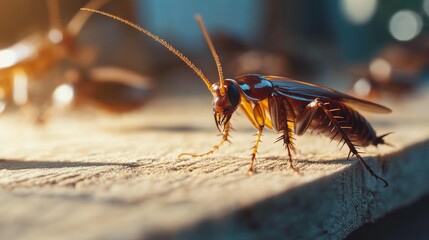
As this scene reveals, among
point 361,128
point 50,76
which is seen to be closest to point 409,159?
point 361,128

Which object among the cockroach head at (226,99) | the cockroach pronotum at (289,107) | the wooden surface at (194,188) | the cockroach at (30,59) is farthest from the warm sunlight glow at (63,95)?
the cockroach head at (226,99)

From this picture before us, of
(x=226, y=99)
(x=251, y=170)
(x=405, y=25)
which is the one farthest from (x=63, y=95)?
(x=405, y=25)

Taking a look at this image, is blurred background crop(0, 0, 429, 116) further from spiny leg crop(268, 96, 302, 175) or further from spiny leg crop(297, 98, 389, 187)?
spiny leg crop(297, 98, 389, 187)

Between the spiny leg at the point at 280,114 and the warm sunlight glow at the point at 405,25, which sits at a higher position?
the warm sunlight glow at the point at 405,25

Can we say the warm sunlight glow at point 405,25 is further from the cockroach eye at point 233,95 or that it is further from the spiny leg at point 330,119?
the cockroach eye at point 233,95

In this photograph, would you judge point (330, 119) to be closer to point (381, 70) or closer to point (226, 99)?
point (226, 99)

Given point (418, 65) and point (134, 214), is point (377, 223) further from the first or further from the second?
point (418, 65)

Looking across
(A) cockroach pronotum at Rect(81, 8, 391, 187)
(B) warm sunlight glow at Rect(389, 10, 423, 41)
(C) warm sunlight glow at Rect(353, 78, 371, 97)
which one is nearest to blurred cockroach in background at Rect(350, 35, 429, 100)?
(C) warm sunlight glow at Rect(353, 78, 371, 97)
